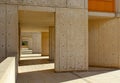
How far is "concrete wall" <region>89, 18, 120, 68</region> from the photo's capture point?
1273cm

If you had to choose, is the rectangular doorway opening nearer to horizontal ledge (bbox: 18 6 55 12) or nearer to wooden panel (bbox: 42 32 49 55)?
wooden panel (bbox: 42 32 49 55)

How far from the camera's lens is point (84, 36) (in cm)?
1103

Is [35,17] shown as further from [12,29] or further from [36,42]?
[36,42]

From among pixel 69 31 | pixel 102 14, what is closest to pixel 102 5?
pixel 102 14

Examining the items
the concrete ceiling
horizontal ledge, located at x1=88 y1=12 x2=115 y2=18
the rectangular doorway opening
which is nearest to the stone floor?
the rectangular doorway opening

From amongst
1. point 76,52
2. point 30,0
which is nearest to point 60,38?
point 76,52

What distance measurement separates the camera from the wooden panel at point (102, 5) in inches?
466

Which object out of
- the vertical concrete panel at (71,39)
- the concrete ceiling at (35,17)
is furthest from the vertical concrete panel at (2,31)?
the vertical concrete panel at (71,39)

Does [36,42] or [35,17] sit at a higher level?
[35,17]

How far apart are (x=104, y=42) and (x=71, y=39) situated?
11.4 ft

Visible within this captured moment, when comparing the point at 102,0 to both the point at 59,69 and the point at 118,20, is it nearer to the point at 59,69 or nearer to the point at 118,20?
the point at 118,20

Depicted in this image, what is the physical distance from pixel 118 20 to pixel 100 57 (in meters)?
2.83

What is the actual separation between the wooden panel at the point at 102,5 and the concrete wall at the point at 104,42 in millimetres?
883

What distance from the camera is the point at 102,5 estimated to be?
1211 cm
